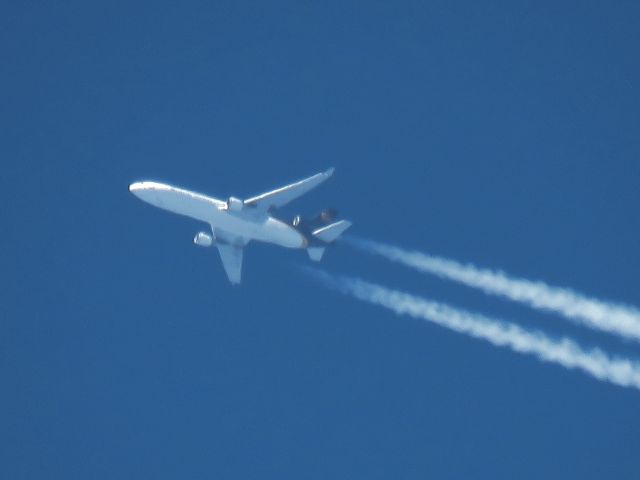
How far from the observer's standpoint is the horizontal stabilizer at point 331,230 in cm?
9469

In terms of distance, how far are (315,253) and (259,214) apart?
17.4ft

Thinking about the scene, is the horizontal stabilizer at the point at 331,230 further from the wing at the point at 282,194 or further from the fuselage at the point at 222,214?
the wing at the point at 282,194

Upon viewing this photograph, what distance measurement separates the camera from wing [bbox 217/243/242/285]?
328 ft

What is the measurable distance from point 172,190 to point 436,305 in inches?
826

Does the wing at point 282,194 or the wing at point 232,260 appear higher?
the wing at point 282,194

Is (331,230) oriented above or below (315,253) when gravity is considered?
above

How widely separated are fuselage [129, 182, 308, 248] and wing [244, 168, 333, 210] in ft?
1.90

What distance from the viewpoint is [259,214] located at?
307 ft

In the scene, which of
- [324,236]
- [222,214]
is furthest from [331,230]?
[222,214]

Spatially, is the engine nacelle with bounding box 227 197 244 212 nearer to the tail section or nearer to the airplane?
the airplane

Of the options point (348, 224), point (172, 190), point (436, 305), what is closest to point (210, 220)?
point (172, 190)

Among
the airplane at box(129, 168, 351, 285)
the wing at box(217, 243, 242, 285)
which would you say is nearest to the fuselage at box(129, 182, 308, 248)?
the airplane at box(129, 168, 351, 285)

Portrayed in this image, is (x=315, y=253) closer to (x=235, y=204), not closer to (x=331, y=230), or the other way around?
(x=331, y=230)

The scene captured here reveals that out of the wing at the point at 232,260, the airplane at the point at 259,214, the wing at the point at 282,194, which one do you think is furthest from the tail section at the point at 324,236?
the wing at the point at 232,260
